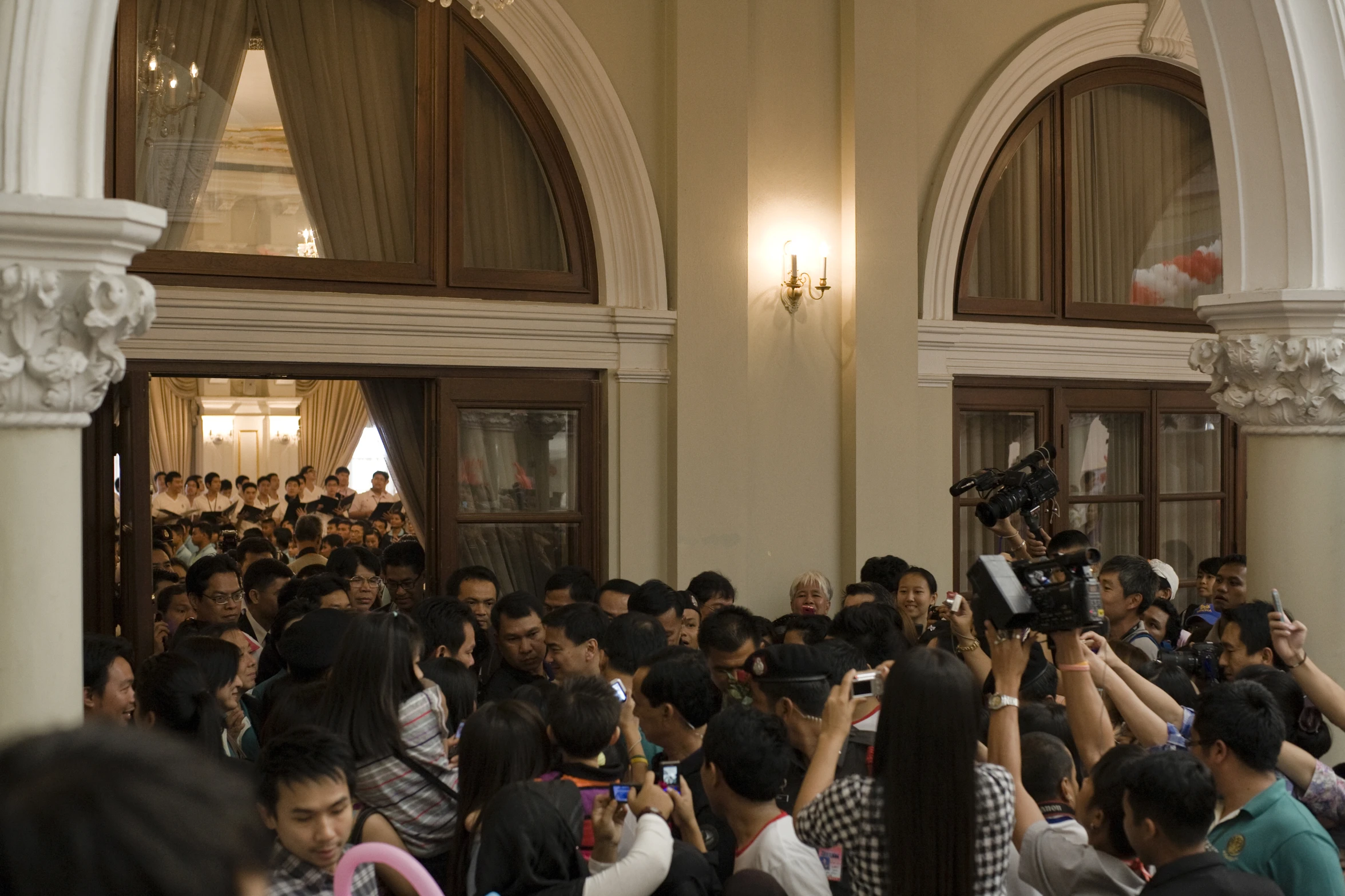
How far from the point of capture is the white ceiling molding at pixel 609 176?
7875mm

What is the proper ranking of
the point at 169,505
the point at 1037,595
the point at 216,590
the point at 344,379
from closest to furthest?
the point at 1037,595, the point at 216,590, the point at 344,379, the point at 169,505

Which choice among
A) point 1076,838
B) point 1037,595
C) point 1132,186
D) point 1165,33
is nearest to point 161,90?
point 1037,595

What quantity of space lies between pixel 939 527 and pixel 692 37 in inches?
139

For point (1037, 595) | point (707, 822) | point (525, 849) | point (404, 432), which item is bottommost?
point (707, 822)

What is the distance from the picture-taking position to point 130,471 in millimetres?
6770

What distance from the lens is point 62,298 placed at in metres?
3.42

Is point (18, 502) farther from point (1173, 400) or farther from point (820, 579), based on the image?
point (1173, 400)

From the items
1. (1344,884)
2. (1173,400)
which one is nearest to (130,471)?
(1344,884)

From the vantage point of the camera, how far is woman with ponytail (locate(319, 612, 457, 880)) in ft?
11.0

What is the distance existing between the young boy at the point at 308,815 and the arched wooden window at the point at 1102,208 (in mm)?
6854

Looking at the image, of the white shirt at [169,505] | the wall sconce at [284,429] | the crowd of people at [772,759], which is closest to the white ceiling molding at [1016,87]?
the crowd of people at [772,759]

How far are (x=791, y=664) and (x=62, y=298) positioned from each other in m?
2.18

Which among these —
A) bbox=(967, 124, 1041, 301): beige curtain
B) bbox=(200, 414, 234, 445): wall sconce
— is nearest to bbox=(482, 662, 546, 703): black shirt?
bbox=(967, 124, 1041, 301): beige curtain

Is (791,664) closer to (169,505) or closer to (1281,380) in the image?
(1281,380)
